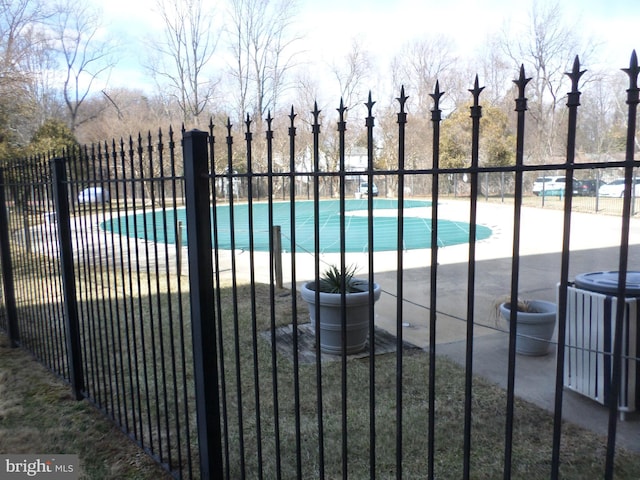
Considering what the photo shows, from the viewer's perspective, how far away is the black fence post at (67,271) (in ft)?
12.8

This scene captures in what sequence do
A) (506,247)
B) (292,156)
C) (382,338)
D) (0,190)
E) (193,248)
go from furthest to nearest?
(506,247), (382,338), (0,190), (193,248), (292,156)

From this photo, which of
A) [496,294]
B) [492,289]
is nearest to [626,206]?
[496,294]

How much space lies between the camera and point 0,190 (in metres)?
5.19

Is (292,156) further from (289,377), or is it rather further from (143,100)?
(143,100)

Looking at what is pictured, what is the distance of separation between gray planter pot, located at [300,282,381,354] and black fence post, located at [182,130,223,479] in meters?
2.23

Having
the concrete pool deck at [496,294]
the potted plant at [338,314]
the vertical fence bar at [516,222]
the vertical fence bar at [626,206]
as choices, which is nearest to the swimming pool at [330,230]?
the concrete pool deck at [496,294]

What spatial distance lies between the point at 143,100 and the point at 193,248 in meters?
51.0

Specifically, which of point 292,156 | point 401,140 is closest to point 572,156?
point 401,140

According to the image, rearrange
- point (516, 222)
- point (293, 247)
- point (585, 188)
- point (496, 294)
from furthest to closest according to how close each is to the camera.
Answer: point (585, 188) < point (496, 294) < point (293, 247) < point (516, 222)

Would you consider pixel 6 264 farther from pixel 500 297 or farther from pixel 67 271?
pixel 500 297

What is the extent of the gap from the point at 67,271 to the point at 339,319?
2.45 metres

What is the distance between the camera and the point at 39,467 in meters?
3.27

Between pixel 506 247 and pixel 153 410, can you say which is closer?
pixel 153 410

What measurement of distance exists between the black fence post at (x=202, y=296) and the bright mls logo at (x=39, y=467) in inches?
43.6
